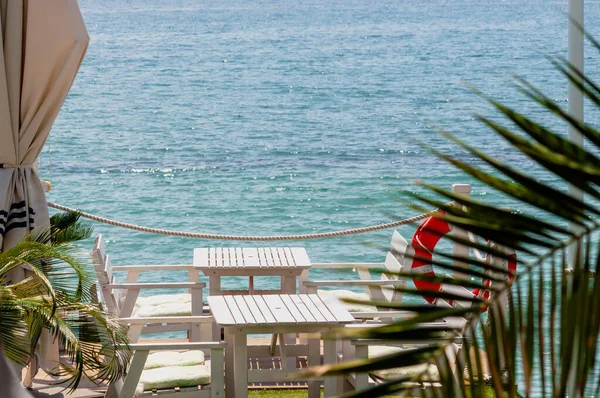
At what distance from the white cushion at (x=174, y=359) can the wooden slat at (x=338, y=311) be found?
0.55 meters

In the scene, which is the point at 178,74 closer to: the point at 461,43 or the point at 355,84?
the point at 355,84

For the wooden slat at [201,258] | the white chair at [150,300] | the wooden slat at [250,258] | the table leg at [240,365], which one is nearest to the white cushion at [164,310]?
the white chair at [150,300]

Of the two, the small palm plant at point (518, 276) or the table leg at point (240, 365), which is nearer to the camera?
the small palm plant at point (518, 276)

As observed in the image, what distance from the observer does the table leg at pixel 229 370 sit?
390 cm

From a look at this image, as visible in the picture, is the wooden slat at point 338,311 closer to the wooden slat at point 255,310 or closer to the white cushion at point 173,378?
the wooden slat at point 255,310

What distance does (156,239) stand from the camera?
15.8 metres

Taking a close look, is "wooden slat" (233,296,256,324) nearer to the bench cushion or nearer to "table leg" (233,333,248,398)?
"table leg" (233,333,248,398)

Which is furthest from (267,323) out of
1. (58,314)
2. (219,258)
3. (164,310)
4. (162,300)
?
(162,300)

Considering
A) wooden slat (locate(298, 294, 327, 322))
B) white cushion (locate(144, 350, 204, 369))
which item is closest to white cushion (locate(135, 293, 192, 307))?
white cushion (locate(144, 350, 204, 369))

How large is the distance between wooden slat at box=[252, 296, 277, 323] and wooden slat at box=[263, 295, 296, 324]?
0.01 metres

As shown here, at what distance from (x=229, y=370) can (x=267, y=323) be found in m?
0.51

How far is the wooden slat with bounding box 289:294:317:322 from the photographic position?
3566 mm

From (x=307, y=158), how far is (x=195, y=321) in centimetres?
1938

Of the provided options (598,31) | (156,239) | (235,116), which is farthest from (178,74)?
(156,239)
